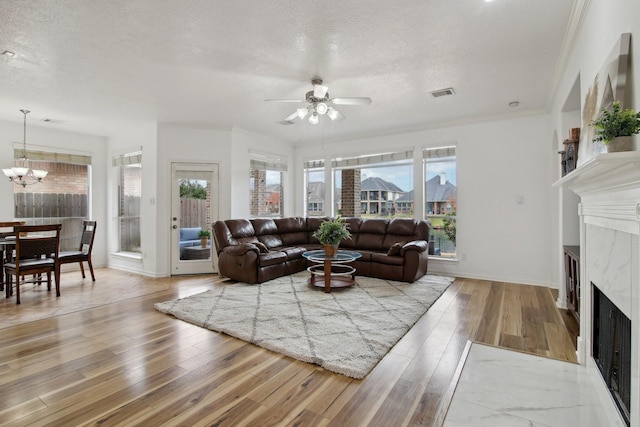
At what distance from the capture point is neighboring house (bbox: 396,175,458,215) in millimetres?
5602

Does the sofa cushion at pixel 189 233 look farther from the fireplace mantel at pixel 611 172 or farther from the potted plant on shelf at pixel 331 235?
the fireplace mantel at pixel 611 172

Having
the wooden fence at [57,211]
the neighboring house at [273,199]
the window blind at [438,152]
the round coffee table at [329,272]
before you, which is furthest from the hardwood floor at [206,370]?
the neighboring house at [273,199]

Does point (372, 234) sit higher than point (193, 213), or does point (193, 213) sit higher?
point (193, 213)

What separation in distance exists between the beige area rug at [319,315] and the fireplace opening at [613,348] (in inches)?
54.2

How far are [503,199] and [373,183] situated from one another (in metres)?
2.33

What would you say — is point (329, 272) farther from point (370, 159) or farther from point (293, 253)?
point (370, 159)

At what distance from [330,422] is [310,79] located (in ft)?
10.7

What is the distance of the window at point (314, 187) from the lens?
710cm

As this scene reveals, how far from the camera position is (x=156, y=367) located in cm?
236

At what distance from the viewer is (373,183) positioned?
255 inches

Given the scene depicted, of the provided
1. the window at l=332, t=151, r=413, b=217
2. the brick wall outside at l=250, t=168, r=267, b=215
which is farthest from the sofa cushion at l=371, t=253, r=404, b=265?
the brick wall outside at l=250, t=168, r=267, b=215

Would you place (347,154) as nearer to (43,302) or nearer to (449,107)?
(449,107)

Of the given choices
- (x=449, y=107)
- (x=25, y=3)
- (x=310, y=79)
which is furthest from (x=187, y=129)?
(x=449, y=107)

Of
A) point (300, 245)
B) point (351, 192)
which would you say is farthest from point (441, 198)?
point (300, 245)
